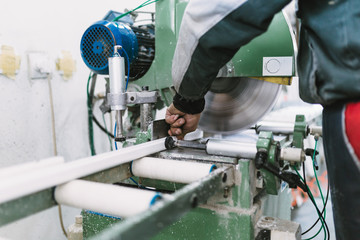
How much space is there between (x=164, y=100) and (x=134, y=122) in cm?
27

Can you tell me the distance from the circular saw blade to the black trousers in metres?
0.47

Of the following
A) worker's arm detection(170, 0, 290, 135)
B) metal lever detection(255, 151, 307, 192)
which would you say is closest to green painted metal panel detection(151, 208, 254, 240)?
metal lever detection(255, 151, 307, 192)

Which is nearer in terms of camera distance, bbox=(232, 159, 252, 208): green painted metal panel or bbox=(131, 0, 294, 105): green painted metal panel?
bbox=(232, 159, 252, 208): green painted metal panel

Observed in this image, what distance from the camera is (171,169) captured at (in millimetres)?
912

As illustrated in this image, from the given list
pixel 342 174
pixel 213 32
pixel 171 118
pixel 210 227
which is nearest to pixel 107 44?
pixel 171 118

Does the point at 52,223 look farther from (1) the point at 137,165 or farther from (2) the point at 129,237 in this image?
(2) the point at 129,237

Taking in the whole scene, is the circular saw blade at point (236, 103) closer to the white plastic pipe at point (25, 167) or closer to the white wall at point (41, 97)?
the white plastic pipe at point (25, 167)

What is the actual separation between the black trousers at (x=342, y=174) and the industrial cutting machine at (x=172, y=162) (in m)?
0.14

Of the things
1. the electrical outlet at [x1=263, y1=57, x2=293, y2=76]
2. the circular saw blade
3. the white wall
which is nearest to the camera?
the electrical outlet at [x1=263, y1=57, x2=293, y2=76]

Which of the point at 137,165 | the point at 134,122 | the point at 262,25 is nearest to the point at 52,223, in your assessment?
the point at 134,122

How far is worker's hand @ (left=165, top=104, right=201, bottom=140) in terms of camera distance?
4.09 feet

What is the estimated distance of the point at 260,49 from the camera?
121 cm

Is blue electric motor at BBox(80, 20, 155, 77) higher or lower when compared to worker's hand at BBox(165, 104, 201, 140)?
higher

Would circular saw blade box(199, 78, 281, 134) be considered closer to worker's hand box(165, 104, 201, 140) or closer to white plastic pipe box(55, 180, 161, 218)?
worker's hand box(165, 104, 201, 140)
